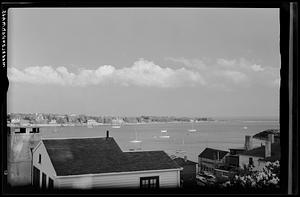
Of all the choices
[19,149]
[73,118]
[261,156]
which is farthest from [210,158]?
[19,149]

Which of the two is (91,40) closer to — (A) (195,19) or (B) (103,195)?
(A) (195,19)

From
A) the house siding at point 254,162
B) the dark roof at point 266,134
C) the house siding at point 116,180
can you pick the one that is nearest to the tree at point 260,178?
the house siding at point 254,162

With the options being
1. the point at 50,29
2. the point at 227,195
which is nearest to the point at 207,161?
the point at 227,195

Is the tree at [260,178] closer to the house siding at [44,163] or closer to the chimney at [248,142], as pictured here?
the chimney at [248,142]

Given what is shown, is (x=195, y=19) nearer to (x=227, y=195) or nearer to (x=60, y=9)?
(x=60, y=9)

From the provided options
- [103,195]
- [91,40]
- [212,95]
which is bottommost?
[103,195]

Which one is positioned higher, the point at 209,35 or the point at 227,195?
the point at 209,35
